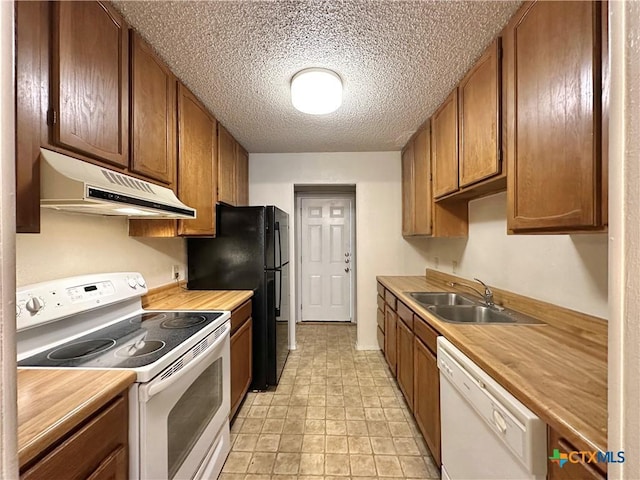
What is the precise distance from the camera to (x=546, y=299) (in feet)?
4.97

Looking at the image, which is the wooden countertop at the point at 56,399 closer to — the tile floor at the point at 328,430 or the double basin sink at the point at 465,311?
the tile floor at the point at 328,430

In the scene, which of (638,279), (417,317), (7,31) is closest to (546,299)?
(417,317)

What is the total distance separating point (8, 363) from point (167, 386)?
2.52ft

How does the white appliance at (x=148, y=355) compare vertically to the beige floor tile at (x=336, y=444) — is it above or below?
above

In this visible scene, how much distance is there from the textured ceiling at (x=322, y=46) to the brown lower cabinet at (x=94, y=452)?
1.62 m

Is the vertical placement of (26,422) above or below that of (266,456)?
above

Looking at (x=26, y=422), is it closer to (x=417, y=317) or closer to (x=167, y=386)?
(x=167, y=386)

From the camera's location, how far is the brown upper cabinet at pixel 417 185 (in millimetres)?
2484

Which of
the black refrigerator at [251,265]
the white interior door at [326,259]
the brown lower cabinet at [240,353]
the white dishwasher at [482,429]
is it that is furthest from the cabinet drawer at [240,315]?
the white interior door at [326,259]

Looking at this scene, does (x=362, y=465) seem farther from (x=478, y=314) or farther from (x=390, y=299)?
(x=390, y=299)

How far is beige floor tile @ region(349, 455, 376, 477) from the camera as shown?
1.58 m

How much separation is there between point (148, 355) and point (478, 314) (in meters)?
1.90

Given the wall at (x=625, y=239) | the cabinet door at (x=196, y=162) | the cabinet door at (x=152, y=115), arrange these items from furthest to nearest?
1. the cabinet door at (x=196, y=162)
2. the cabinet door at (x=152, y=115)
3. the wall at (x=625, y=239)

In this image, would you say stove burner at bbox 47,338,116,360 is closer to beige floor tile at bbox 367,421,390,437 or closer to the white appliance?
the white appliance
